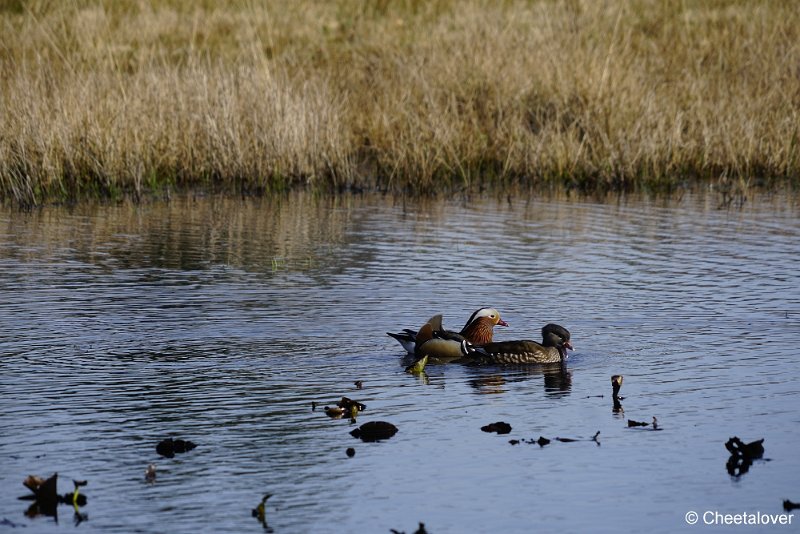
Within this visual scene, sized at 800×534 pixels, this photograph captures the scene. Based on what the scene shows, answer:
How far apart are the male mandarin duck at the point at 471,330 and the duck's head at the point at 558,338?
461 millimetres

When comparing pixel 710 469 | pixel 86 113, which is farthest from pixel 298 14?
pixel 710 469

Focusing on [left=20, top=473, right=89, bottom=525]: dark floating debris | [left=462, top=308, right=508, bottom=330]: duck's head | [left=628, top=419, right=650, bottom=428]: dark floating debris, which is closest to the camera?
[left=20, top=473, right=89, bottom=525]: dark floating debris

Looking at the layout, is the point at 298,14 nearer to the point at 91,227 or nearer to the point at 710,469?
the point at 91,227

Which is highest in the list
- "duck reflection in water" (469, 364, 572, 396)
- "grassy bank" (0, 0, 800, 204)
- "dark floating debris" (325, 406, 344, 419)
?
"grassy bank" (0, 0, 800, 204)

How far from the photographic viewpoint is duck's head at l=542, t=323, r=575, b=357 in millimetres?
10344

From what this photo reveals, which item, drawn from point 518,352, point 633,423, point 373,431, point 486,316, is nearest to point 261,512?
point 373,431

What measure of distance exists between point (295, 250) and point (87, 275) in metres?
2.45

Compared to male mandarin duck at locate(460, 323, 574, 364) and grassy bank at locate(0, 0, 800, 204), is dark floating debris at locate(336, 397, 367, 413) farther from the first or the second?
grassy bank at locate(0, 0, 800, 204)

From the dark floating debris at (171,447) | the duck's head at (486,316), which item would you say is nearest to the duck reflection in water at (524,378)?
the duck's head at (486,316)

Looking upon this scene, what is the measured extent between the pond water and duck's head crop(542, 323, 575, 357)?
200 mm

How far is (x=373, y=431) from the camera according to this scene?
8.28 metres

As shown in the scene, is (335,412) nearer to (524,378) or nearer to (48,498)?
(524,378)

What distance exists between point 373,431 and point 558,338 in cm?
246

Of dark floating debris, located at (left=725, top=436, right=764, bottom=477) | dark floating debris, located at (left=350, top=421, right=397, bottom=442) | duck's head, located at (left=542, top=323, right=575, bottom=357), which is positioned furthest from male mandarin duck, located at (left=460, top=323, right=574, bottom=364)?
dark floating debris, located at (left=725, top=436, right=764, bottom=477)
